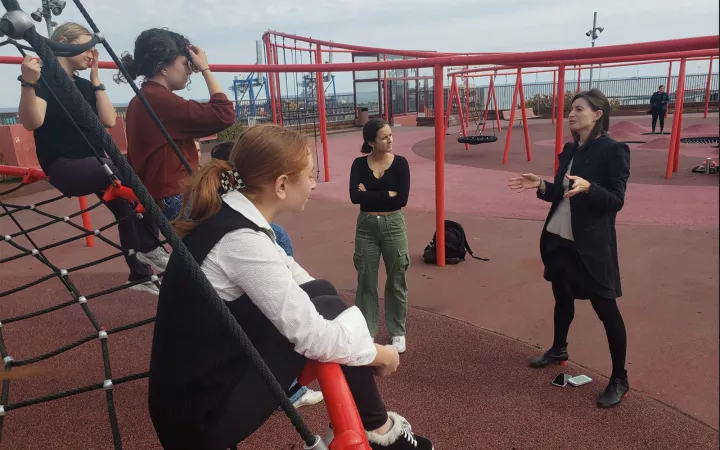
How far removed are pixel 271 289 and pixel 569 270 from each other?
166 cm

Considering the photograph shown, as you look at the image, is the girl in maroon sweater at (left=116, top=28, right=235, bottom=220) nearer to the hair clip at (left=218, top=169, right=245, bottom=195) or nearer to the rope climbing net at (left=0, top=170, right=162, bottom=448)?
the rope climbing net at (left=0, top=170, right=162, bottom=448)

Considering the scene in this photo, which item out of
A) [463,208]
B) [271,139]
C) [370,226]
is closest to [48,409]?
[370,226]

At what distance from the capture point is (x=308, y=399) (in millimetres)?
2467

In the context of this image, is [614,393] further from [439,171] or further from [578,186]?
[439,171]

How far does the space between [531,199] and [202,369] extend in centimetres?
595

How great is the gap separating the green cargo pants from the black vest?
5.03ft

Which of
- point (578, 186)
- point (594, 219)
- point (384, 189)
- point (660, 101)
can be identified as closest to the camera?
point (578, 186)

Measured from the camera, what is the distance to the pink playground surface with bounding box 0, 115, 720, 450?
226 cm

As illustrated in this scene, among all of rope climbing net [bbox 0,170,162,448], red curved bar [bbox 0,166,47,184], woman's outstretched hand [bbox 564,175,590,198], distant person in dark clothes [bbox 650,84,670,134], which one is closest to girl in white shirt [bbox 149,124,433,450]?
rope climbing net [bbox 0,170,162,448]

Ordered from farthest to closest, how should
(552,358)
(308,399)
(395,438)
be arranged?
(552,358)
(308,399)
(395,438)

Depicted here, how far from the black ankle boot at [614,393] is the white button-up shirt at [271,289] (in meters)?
1.54

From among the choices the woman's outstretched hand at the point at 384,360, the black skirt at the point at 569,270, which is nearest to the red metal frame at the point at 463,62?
the black skirt at the point at 569,270

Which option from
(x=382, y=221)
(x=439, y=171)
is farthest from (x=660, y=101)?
(x=382, y=221)

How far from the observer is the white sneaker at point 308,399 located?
96.6 inches
